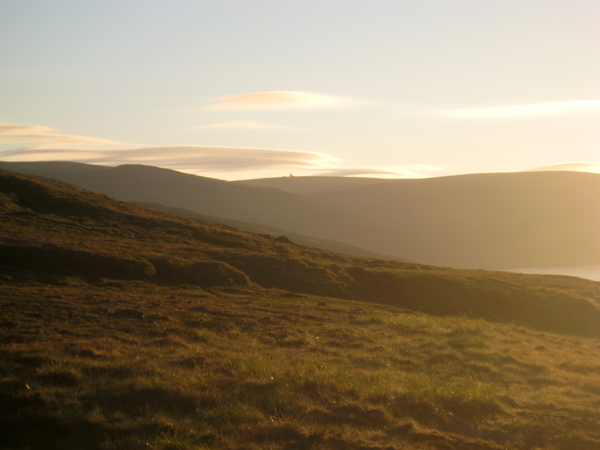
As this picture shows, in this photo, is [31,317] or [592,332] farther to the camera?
[592,332]

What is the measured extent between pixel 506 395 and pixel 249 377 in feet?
15.7

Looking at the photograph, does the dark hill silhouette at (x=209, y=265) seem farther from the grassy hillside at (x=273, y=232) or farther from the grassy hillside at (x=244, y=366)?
the grassy hillside at (x=273, y=232)

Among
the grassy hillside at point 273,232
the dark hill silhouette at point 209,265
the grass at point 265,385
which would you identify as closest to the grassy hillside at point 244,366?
the grass at point 265,385

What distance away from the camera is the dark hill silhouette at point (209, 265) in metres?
22.1

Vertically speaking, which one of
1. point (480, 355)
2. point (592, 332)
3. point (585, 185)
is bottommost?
point (592, 332)

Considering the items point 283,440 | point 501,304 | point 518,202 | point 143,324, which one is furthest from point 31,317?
point 518,202

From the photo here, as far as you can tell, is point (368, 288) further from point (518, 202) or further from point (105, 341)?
point (518, 202)

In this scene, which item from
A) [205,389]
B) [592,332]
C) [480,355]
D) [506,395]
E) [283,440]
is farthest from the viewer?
[592,332]

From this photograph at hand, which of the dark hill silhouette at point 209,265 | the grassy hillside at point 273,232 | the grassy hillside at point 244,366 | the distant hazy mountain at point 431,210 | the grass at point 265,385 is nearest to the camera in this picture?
the grass at point 265,385

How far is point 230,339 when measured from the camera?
42.8 feet

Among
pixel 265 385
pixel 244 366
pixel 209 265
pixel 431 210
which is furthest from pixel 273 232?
pixel 265 385

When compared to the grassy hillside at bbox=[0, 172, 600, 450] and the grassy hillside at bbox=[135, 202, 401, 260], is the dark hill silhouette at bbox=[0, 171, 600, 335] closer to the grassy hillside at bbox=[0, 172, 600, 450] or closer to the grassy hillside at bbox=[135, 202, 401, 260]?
the grassy hillside at bbox=[0, 172, 600, 450]

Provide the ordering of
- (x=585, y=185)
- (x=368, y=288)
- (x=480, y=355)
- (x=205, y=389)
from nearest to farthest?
1. (x=205, y=389)
2. (x=480, y=355)
3. (x=368, y=288)
4. (x=585, y=185)

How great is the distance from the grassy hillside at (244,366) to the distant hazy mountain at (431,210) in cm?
7345
